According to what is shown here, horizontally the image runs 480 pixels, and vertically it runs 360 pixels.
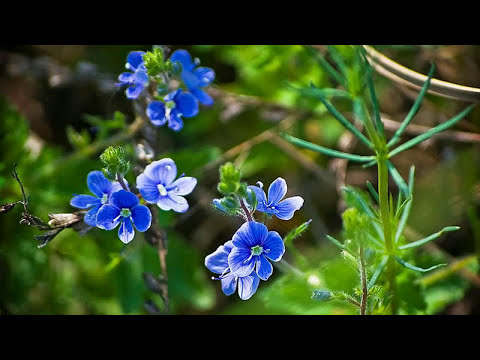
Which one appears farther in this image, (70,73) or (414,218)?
(70,73)

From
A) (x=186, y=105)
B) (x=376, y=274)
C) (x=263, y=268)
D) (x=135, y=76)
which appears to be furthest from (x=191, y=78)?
(x=376, y=274)

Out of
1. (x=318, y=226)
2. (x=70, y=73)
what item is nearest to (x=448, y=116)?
(x=318, y=226)

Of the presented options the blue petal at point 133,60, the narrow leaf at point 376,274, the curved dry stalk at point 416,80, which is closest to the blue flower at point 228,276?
the narrow leaf at point 376,274

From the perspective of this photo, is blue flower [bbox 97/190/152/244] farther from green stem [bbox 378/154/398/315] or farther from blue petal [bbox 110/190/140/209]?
green stem [bbox 378/154/398/315]

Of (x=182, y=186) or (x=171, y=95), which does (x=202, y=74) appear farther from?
(x=182, y=186)

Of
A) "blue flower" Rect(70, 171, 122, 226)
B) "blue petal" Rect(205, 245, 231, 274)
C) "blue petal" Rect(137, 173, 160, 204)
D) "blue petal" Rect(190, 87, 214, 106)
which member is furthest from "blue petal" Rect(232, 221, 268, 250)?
"blue petal" Rect(190, 87, 214, 106)
